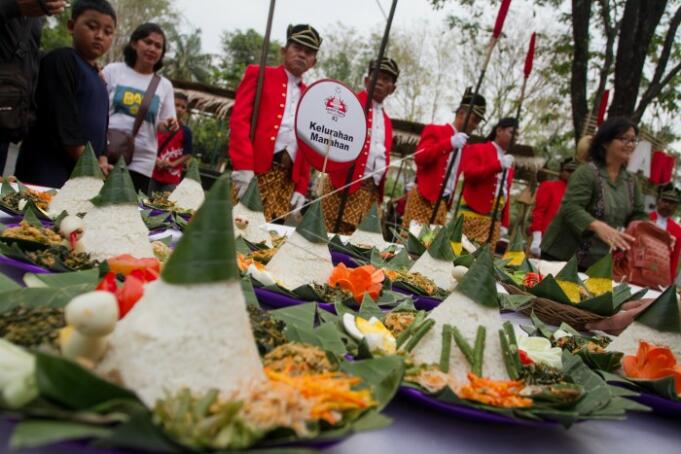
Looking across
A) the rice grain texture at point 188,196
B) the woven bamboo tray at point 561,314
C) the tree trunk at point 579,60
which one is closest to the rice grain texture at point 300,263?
the woven bamboo tray at point 561,314

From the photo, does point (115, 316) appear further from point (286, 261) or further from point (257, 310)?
point (286, 261)

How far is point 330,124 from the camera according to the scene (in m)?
2.72

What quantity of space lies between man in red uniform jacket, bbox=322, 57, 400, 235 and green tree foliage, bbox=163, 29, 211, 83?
2351 centimetres

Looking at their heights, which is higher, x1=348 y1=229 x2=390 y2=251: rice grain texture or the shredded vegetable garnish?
the shredded vegetable garnish

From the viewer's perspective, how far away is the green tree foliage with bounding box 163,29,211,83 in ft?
90.6

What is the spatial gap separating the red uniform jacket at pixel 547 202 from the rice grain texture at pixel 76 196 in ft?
20.0

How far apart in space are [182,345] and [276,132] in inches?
136

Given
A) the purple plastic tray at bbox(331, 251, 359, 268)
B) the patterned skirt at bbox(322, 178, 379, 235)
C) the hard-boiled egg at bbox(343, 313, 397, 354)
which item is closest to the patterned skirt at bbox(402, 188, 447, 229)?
the patterned skirt at bbox(322, 178, 379, 235)

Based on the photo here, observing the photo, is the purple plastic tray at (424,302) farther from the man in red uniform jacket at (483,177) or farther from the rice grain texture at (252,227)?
the man in red uniform jacket at (483,177)

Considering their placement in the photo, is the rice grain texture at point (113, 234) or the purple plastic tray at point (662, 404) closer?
the purple plastic tray at point (662, 404)

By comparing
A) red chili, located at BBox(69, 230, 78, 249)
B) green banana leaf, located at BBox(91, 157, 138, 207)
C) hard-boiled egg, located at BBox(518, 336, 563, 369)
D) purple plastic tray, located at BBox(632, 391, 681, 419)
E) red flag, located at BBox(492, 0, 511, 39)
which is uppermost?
red flag, located at BBox(492, 0, 511, 39)

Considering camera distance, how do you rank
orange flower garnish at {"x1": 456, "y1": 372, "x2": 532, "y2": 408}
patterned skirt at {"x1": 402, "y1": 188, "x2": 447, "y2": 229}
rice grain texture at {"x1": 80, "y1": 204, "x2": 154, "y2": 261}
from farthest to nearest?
patterned skirt at {"x1": 402, "y1": 188, "x2": 447, "y2": 229}
rice grain texture at {"x1": 80, "y1": 204, "x2": 154, "y2": 261}
orange flower garnish at {"x1": 456, "y1": 372, "x2": 532, "y2": 408}

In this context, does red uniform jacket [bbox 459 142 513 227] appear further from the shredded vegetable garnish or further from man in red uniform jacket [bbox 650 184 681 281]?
the shredded vegetable garnish

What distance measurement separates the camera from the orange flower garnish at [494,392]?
38.2 inches
